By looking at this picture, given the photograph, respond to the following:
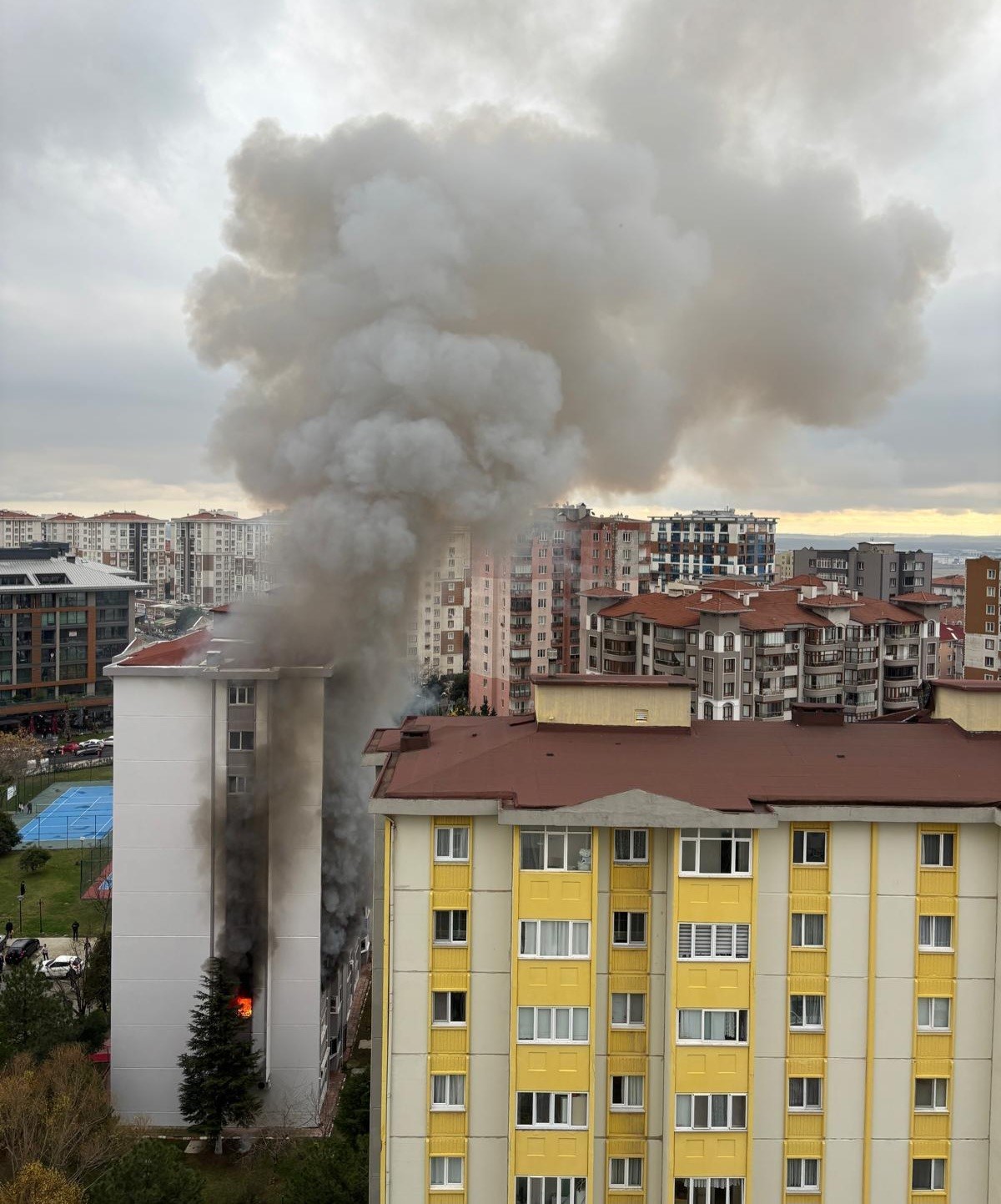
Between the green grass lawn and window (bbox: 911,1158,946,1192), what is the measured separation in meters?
18.9

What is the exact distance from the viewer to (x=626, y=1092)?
8328mm

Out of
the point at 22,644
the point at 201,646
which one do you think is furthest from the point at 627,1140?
the point at 22,644

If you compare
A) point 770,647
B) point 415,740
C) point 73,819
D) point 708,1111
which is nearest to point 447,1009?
point 708,1111

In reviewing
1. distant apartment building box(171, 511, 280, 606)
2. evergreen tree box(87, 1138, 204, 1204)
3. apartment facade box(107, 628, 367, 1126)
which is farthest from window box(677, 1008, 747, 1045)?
distant apartment building box(171, 511, 280, 606)

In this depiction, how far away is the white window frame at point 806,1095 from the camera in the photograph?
26.8 feet

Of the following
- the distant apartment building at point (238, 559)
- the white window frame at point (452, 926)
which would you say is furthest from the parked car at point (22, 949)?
the white window frame at point (452, 926)

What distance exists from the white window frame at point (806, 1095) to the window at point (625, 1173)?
1.29 m

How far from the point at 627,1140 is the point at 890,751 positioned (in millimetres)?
4075

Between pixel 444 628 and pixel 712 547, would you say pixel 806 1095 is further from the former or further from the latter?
pixel 712 547

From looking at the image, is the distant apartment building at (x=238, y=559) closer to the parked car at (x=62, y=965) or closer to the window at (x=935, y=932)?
the parked car at (x=62, y=965)

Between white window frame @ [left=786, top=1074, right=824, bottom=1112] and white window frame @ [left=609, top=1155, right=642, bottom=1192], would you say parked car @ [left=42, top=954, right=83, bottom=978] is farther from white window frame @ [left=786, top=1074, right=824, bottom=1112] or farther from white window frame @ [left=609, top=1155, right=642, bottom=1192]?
white window frame @ [left=786, top=1074, right=824, bottom=1112]

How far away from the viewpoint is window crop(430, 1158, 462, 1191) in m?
8.20

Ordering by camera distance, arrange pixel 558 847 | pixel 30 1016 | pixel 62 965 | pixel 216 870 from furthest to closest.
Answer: pixel 62 965
pixel 30 1016
pixel 216 870
pixel 558 847

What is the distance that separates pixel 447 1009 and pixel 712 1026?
2046 millimetres
